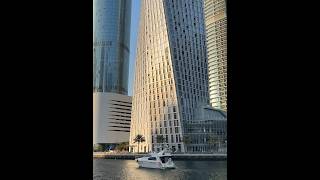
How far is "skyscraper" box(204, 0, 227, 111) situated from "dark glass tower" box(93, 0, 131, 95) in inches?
→ 547

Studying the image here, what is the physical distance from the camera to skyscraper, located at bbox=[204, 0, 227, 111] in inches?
2060

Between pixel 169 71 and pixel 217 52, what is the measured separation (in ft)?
54.4

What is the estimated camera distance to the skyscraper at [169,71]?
39.9 meters

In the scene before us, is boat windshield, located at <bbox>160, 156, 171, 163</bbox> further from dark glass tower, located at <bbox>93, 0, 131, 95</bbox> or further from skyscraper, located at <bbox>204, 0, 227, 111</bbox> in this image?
dark glass tower, located at <bbox>93, 0, 131, 95</bbox>

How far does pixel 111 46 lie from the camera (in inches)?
2419

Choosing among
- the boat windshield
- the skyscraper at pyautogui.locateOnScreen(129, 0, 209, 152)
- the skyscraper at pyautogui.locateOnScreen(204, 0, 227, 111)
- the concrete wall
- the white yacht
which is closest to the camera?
the white yacht

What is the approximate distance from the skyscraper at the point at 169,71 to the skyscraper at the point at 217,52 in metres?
9.54

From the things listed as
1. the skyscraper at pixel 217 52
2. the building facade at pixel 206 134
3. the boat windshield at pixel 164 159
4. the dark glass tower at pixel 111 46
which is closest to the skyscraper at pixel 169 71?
the building facade at pixel 206 134

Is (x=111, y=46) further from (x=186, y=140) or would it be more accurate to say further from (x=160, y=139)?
(x=186, y=140)

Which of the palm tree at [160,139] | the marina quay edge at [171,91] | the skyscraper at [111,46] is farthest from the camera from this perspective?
the skyscraper at [111,46]

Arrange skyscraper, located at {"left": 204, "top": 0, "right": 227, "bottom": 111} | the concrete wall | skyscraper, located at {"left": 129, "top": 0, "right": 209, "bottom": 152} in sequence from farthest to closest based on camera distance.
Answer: skyscraper, located at {"left": 204, "top": 0, "right": 227, "bottom": 111} < the concrete wall < skyscraper, located at {"left": 129, "top": 0, "right": 209, "bottom": 152}

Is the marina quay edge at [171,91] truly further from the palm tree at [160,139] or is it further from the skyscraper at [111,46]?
the skyscraper at [111,46]

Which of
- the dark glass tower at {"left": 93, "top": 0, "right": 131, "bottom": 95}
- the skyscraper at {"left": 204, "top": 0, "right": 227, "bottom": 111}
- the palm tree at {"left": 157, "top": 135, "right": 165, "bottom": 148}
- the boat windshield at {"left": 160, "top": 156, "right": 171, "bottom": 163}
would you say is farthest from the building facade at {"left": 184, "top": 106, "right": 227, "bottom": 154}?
the dark glass tower at {"left": 93, "top": 0, "right": 131, "bottom": 95}
